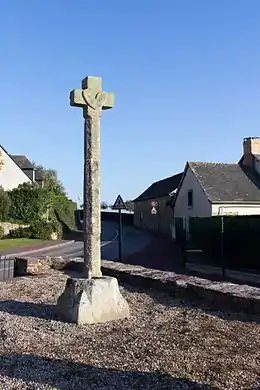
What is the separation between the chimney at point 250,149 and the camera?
36216mm

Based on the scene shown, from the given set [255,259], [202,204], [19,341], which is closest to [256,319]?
[19,341]

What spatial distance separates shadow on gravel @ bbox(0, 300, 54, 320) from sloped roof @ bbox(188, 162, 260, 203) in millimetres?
25466

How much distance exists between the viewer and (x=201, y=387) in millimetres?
3652

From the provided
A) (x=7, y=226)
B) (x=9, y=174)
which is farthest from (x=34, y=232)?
(x=9, y=174)

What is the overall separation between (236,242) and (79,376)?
538 inches

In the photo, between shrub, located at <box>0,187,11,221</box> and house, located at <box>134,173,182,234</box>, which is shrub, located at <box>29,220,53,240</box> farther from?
house, located at <box>134,173,182,234</box>

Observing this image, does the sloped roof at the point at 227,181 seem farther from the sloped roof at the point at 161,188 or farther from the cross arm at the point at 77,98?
the cross arm at the point at 77,98

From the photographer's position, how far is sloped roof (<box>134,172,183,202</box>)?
44.8 metres

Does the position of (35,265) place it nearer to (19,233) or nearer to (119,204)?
(119,204)

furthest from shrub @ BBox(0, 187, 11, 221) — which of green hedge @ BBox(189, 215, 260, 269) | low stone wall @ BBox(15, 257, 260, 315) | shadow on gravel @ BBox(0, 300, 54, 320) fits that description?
shadow on gravel @ BBox(0, 300, 54, 320)

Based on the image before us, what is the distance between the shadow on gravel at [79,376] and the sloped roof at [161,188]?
129ft

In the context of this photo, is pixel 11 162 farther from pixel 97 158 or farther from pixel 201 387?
pixel 201 387

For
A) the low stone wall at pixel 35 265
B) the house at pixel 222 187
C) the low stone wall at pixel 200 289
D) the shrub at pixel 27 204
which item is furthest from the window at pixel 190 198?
the low stone wall at pixel 200 289

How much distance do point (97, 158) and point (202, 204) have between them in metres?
26.9
